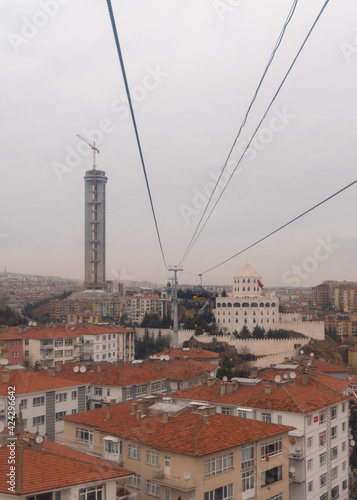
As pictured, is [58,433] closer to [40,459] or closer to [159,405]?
[159,405]

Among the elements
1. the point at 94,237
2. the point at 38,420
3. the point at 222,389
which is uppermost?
the point at 94,237

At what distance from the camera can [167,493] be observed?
9188mm

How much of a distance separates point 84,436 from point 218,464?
4.21 metres

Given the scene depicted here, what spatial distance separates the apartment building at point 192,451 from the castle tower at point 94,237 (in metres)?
81.6

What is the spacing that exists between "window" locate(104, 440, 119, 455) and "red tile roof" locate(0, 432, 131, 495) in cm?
255

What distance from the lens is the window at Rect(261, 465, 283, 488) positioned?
1053 centimetres

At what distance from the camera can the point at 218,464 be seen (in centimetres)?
934

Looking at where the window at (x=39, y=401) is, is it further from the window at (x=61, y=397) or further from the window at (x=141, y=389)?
the window at (x=141, y=389)

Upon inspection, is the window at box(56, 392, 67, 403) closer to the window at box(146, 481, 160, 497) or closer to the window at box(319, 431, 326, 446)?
the window at box(146, 481, 160, 497)

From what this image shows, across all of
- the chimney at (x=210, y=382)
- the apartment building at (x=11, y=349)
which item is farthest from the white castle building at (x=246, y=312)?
the chimney at (x=210, y=382)

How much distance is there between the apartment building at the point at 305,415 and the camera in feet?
43.1

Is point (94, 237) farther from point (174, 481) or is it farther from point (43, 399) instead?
point (174, 481)

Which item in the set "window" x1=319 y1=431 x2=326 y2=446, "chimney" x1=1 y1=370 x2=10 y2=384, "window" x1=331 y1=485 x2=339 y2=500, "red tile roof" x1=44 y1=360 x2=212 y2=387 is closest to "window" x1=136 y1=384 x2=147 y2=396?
"red tile roof" x1=44 y1=360 x2=212 y2=387

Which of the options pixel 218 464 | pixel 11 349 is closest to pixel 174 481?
pixel 218 464
